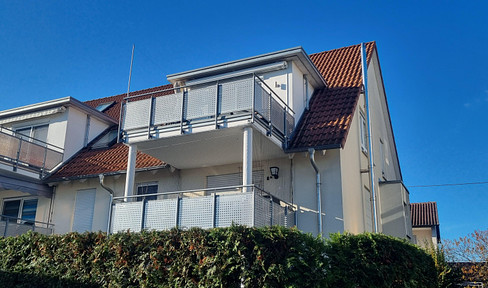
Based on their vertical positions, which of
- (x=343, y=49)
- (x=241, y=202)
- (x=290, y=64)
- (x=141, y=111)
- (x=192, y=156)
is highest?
(x=343, y=49)

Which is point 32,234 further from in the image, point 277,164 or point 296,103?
point 296,103

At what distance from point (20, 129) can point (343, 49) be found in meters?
13.7

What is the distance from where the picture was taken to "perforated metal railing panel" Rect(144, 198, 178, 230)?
39.7 ft

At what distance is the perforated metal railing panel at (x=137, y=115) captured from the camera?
1400 cm

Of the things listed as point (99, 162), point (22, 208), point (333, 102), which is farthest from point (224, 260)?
point (22, 208)

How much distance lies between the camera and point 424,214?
3391cm

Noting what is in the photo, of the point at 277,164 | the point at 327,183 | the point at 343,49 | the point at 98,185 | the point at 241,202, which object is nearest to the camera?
the point at 241,202

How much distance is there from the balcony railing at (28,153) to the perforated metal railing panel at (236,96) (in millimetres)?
8499

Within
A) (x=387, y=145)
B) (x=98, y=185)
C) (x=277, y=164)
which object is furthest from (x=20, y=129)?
(x=387, y=145)

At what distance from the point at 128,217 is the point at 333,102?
7335 millimetres

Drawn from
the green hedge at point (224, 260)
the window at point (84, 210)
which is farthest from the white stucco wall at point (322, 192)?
the window at point (84, 210)

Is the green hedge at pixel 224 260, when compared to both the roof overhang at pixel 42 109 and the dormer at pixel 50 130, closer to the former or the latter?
the dormer at pixel 50 130

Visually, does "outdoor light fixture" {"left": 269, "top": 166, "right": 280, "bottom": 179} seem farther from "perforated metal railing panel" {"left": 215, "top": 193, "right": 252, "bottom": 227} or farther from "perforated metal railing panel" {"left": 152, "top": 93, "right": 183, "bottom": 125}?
"perforated metal railing panel" {"left": 152, "top": 93, "right": 183, "bottom": 125}

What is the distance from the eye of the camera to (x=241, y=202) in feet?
37.0
